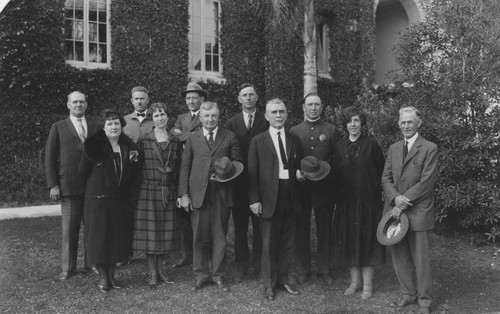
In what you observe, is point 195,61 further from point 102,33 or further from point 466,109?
point 466,109

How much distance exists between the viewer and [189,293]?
214 inches

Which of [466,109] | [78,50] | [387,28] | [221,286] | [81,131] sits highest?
[387,28]

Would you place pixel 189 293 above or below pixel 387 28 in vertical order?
below

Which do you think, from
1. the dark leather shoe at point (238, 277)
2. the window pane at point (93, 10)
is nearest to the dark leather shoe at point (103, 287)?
the dark leather shoe at point (238, 277)

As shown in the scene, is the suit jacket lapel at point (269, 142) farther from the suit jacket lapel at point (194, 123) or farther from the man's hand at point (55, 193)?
the man's hand at point (55, 193)

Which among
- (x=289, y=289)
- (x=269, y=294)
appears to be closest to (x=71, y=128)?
(x=269, y=294)

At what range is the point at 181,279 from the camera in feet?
19.3

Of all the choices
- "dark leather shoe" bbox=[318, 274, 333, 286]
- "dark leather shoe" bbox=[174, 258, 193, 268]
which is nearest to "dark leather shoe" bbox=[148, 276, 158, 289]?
"dark leather shoe" bbox=[174, 258, 193, 268]

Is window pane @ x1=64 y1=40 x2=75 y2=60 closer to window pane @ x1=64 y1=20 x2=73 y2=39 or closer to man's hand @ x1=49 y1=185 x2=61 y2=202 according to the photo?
window pane @ x1=64 y1=20 x2=73 y2=39

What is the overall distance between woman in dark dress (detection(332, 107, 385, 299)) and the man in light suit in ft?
0.65

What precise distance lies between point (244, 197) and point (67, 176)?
6.95 ft

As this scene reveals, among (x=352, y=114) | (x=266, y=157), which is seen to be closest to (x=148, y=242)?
(x=266, y=157)

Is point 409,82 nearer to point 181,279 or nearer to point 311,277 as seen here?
point 311,277

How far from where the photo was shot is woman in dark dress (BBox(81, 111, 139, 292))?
17.3 ft
